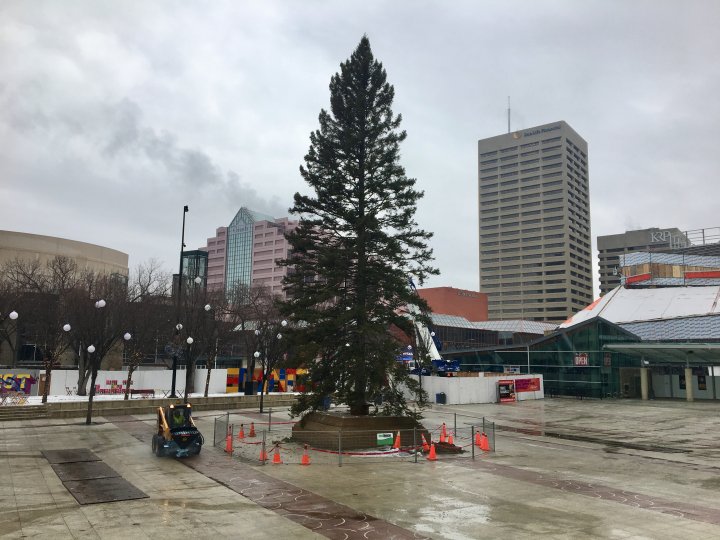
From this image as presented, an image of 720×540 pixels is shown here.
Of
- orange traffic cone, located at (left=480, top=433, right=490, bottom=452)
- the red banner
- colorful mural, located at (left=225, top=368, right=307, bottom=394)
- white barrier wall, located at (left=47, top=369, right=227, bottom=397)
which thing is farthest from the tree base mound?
the red banner

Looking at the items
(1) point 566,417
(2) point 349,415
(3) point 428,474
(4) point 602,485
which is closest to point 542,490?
(4) point 602,485

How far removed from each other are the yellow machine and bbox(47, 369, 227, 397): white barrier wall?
85.1ft

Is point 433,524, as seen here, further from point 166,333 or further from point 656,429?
point 166,333

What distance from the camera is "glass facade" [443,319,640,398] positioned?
194ft

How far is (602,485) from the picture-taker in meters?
17.3

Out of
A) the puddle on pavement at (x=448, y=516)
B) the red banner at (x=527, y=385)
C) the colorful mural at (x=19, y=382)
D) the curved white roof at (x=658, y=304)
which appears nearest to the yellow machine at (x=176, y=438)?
the puddle on pavement at (x=448, y=516)

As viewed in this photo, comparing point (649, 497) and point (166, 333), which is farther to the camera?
point (166, 333)

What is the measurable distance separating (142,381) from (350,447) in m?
31.7

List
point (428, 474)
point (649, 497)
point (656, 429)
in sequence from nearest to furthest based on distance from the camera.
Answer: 1. point (649, 497)
2. point (428, 474)
3. point (656, 429)

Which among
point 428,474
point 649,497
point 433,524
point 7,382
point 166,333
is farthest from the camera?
point 166,333

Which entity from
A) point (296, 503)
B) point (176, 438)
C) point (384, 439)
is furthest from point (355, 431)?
point (296, 503)

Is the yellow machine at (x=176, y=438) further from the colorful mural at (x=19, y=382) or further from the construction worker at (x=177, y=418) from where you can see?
the colorful mural at (x=19, y=382)

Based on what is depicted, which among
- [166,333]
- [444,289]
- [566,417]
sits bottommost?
[566,417]

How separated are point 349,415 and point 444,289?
12605cm
